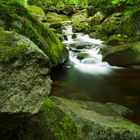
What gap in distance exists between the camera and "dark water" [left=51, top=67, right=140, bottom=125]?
10.2m

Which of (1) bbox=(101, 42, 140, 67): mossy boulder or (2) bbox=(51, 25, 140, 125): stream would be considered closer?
(2) bbox=(51, 25, 140, 125): stream

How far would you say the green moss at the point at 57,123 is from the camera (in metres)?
4.67

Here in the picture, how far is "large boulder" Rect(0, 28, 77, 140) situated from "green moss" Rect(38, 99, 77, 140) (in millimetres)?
40

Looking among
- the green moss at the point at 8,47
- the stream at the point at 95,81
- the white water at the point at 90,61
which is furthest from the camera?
the white water at the point at 90,61

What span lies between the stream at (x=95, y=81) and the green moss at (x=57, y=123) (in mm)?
3682

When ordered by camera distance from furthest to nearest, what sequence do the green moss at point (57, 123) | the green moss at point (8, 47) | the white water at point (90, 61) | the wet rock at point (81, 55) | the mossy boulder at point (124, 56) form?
the wet rock at point (81, 55) → the mossy boulder at point (124, 56) → the white water at point (90, 61) → the green moss at point (57, 123) → the green moss at point (8, 47)

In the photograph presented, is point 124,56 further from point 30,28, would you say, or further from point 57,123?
point 57,123

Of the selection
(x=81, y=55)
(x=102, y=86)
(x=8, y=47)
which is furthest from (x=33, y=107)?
(x=81, y=55)

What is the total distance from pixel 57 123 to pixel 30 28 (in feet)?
22.3

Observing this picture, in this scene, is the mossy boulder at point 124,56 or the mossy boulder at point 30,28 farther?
the mossy boulder at point 124,56

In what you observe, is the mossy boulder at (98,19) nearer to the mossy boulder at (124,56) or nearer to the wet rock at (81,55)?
the wet rock at (81,55)

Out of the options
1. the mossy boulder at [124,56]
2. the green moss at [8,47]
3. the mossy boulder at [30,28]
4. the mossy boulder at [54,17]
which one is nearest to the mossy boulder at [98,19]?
the mossy boulder at [54,17]

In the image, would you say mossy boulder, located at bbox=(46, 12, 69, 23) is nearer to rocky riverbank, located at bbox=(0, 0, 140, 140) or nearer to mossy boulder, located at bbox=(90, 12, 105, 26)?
mossy boulder, located at bbox=(90, 12, 105, 26)

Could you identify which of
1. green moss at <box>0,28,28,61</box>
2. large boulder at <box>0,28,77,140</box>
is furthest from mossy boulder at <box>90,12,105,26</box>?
green moss at <box>0,28,28,61</box>
